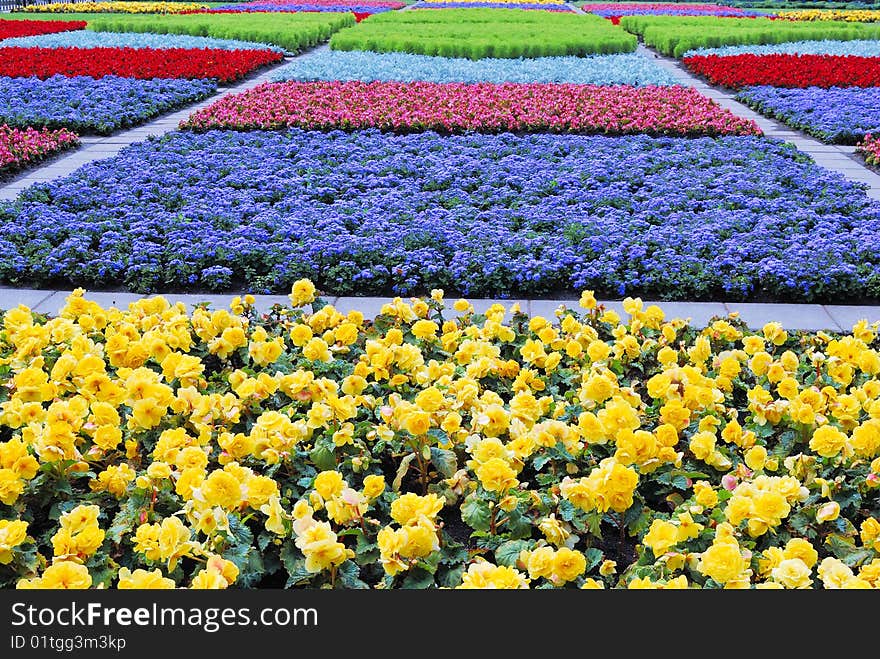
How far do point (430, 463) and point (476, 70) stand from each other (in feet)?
40.3

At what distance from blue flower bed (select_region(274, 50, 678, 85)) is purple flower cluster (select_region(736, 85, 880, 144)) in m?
1.82

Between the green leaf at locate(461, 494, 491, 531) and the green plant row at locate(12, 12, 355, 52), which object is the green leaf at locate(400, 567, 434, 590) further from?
the green plant row at locate(12, 12, 355, 52)

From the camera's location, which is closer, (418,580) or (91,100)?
(418,580)

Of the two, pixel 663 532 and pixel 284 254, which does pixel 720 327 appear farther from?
pixel 284 254

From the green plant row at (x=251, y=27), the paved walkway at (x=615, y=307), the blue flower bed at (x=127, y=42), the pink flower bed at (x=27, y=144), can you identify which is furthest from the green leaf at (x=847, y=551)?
the green plant row at (x=251, y=27)

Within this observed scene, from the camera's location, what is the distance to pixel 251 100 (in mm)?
11508

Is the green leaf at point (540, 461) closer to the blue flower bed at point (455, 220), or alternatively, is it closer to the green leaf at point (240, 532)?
the green leaf at point (240, 532)

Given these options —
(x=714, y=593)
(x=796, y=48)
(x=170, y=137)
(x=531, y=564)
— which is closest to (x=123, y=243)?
(x=170, y=137)

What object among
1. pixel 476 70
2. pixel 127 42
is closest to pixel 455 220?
pixel 476 70

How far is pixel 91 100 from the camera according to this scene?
1142cm

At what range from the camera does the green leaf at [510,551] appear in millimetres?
2738

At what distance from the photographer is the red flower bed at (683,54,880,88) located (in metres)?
13.9

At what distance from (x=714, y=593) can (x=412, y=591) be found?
85cm

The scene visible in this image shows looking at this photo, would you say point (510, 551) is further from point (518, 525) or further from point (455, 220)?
point (455, 220)
